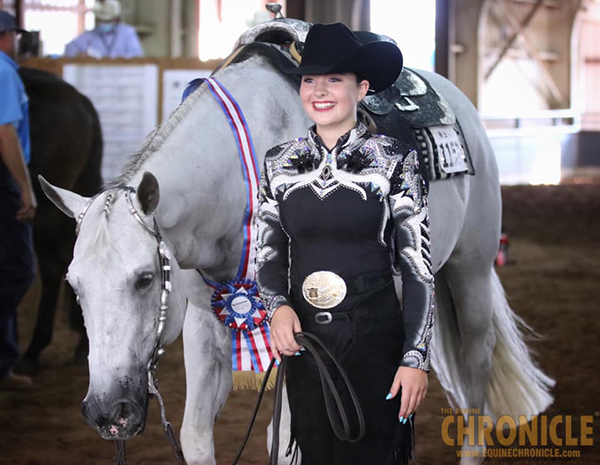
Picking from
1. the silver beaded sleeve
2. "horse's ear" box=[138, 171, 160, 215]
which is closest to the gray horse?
"horse's ear" box=[138, 171, 160, 215]

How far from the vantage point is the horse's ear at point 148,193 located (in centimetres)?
191

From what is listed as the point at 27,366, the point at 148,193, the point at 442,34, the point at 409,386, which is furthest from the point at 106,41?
the point at 409,386

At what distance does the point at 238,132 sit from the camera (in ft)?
7.87

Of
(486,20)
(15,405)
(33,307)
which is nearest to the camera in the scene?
(15,405)

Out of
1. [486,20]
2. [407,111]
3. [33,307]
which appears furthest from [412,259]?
[486,20]

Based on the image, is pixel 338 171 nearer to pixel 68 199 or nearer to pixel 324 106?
pixel 324 106

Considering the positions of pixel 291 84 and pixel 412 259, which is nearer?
pixel 412 259

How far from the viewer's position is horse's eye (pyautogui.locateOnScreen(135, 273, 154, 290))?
1.91m

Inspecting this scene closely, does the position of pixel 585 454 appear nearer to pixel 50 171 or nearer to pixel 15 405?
pixel 15 405

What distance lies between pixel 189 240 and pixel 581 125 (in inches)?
753

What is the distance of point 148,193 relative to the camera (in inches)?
76.1

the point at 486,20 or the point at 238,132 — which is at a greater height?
the point at 486,20

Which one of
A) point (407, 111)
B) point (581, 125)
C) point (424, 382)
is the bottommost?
point (424, 382)

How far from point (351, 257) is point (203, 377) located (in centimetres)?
102
